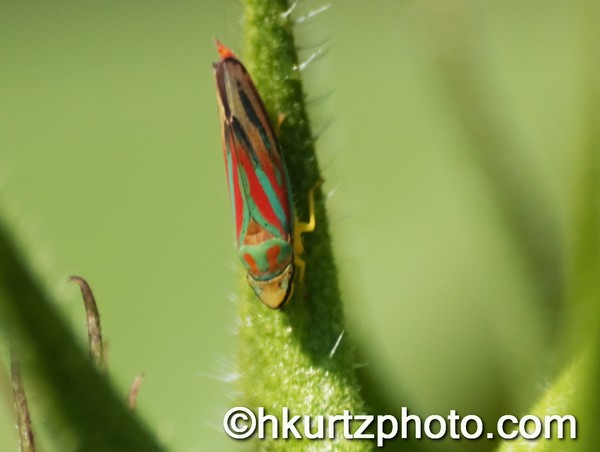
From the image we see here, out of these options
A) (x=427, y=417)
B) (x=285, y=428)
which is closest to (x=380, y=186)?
(x=427, y=417)

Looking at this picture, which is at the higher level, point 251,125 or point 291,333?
point 251,125

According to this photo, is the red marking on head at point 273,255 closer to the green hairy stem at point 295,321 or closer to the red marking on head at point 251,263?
the red marking on head at point 251,263

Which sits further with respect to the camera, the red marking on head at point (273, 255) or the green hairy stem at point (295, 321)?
the red marking on head at point (273, 255)

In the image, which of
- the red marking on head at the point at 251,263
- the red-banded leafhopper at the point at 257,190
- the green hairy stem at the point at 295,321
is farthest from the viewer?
the red marking on head at the point at 251,263

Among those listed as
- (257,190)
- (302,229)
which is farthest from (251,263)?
(302,229)

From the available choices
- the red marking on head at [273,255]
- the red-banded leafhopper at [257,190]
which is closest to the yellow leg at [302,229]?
the red-banded leafhopper at [257,190]

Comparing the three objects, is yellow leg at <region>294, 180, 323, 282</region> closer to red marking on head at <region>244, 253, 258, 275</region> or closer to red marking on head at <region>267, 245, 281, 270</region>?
red marking on head at <region>244, 253, 258, 275</region>

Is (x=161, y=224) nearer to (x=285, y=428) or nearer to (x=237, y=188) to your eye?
(x=237, y=188)
